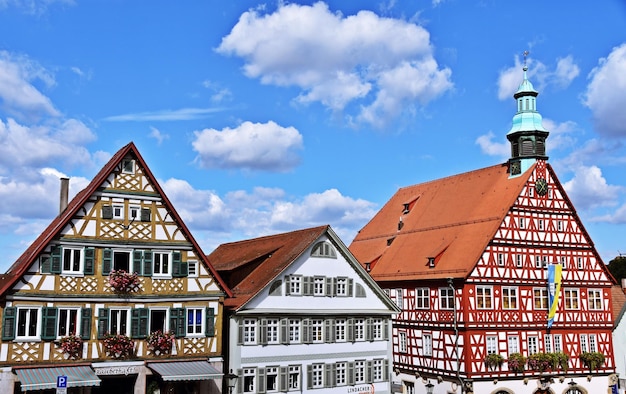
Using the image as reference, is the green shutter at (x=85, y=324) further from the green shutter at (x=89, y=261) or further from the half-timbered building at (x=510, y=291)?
the half-timbered building at (x=510, y=291)

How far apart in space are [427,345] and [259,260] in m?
11.8

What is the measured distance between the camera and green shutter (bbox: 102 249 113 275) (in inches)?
1101

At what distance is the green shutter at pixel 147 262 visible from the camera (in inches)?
1135

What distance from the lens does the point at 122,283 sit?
28.0 m

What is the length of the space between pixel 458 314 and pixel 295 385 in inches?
408

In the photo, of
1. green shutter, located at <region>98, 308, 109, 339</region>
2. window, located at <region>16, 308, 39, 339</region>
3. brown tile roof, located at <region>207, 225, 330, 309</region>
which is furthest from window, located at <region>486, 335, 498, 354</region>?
window, located at <region>16, 308, 39, 339</region>

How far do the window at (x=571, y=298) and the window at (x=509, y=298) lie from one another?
12.1 feet

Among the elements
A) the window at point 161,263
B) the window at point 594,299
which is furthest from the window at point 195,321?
the window at point 594,299

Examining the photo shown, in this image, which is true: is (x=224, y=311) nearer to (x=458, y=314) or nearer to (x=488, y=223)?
(x=458, y=314)

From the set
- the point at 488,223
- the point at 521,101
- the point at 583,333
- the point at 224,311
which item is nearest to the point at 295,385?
the point at 224,311

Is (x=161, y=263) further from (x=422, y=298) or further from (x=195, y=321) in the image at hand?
(x=422, y=298)

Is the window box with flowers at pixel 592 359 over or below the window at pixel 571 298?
below

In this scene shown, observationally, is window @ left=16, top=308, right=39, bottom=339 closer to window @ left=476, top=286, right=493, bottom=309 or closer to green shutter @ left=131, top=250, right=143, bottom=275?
green shutter @ left=131, top=250, right=143, bottom=275

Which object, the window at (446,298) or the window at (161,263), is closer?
the window at (161,263)
